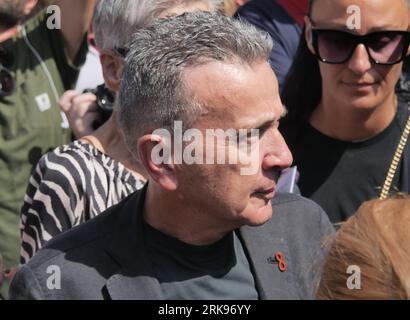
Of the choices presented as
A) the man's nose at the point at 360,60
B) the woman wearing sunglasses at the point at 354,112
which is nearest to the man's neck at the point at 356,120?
the woman wearing sunglasses at the point at 354,112

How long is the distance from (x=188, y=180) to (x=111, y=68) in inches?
33.2

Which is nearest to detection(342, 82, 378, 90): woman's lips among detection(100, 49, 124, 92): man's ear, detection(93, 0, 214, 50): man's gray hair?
detection(93, 0, 214, 50): man's gray hair

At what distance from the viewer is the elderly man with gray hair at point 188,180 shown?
245cm

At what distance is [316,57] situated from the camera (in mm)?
3408

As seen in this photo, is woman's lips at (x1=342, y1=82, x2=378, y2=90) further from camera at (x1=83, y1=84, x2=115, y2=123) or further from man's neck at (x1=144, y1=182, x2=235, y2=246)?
man's neck at (x1=144, y1=182, x2=235, y2=246)

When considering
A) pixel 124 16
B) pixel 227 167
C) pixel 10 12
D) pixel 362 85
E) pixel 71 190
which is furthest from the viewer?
pixel 10 12

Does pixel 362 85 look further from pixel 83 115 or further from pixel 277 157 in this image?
pixel 83 115

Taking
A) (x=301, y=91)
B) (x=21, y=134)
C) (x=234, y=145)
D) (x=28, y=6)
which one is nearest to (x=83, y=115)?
(x=21, y=134)

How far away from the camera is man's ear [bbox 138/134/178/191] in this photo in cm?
251

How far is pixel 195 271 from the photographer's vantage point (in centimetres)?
250

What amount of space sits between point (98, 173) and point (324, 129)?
0.86 metres

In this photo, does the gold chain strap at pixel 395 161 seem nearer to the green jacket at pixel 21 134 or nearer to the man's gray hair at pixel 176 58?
the man's gray hair at pixel 176 58
